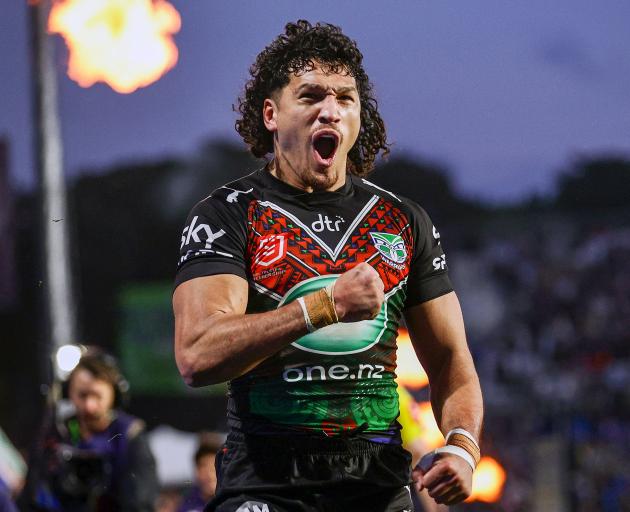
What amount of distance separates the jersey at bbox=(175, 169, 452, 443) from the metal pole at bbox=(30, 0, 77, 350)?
4597 mm

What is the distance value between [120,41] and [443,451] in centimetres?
282

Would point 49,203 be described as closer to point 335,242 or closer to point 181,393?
point 335,242

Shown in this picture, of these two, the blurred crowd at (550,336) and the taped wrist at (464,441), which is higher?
the taped wrist at (464,441)

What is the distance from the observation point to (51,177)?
8000 millimetres

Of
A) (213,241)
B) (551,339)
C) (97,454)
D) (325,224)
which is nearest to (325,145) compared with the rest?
(325,224)

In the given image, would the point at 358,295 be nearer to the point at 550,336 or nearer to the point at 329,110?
the point at 329,110

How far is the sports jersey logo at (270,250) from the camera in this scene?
3.31 m

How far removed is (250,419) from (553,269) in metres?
19.5

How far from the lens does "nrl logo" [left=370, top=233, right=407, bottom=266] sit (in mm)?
3441

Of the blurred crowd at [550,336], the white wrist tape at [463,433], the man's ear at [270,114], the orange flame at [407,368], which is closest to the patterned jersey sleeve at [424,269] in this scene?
the white wrist tape at [463,433]

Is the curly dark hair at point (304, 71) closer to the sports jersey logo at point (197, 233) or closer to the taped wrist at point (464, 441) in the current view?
the sports jersey logo at point (197, 233)

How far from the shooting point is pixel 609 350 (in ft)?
65.8

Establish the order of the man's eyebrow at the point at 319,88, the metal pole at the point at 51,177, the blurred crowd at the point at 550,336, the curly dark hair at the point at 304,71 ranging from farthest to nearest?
1. the blurred crowd at the point at 550,336
2. the metal pole at the point at 51,177
3. the curly dark hair at the point at 304,71
4. the man's eyebrow at the point at 319,88

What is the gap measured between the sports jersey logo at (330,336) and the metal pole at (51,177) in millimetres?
4815
